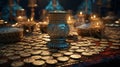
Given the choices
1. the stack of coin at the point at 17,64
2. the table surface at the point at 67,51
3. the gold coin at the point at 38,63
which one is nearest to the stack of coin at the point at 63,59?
the table surface at the point at 67,51

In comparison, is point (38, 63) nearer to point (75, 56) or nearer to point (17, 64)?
point (17, 64)

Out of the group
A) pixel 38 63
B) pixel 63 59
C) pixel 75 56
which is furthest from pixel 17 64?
pixel 75 56

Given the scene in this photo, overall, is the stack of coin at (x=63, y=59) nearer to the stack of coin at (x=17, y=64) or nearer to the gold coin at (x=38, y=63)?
the gold coin at (x=38, y=63)

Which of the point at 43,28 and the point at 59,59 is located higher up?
the point at 43,28

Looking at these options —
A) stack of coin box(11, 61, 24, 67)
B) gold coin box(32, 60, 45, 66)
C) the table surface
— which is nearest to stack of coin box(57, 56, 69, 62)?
the table surface


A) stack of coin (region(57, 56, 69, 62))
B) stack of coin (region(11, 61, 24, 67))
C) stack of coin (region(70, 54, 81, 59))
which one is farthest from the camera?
stack of coin (region(70, 54, 81, 59))

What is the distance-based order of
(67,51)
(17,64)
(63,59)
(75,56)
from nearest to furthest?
(17,64), (63,59), (75,56), (67,51)

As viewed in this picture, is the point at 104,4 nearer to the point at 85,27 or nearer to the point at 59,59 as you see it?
the point at 85,27

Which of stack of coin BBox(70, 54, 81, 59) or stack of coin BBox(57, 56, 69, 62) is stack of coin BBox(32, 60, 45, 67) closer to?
stack of coin BBox(57, 56, 69, 62)

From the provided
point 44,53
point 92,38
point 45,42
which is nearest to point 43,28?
point 45,42

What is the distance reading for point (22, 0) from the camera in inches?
332

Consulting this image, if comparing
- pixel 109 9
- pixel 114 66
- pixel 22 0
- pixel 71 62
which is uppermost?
pixel 22 0

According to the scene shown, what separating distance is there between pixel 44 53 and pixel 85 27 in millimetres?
1446

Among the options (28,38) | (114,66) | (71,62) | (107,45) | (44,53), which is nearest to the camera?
(71,62)
